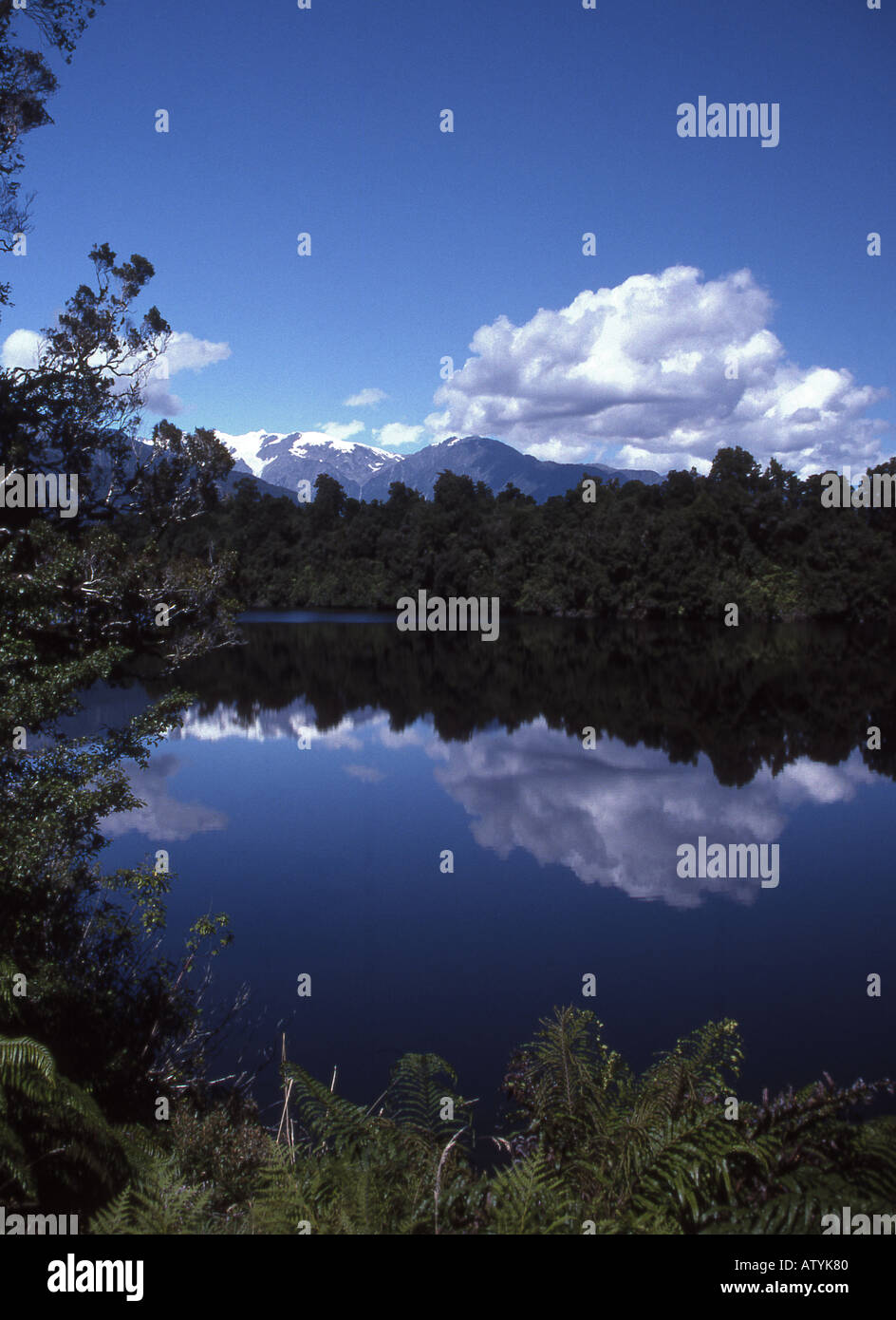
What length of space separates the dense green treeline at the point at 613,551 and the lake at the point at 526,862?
31.3 metres

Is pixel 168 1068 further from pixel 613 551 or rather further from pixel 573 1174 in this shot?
pixel 613 551

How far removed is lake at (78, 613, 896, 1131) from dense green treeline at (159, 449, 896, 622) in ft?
103

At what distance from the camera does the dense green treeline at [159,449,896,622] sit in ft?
241

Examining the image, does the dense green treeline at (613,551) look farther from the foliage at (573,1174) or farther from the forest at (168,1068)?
the foliage at (573,1174)

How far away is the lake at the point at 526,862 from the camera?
11750 millimetres

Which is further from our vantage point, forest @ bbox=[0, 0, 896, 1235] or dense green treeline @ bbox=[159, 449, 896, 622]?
dense green treeline @ bbox=[159, 449, 896, 622]

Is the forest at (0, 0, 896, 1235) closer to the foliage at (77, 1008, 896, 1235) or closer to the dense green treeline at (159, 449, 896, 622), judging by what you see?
the foliage at (77, 1008, 896, 1235)

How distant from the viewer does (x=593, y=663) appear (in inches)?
1977

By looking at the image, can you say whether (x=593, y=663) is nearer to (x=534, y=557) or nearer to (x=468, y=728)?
(x=468, y=728)

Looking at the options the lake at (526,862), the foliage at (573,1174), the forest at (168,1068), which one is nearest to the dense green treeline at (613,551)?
the lake at (526,862)

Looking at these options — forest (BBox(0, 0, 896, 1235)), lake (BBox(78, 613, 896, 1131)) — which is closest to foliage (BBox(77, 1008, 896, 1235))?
forest (BBox(0, 0, 896, 1235))

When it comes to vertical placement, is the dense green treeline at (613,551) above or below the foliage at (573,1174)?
above
